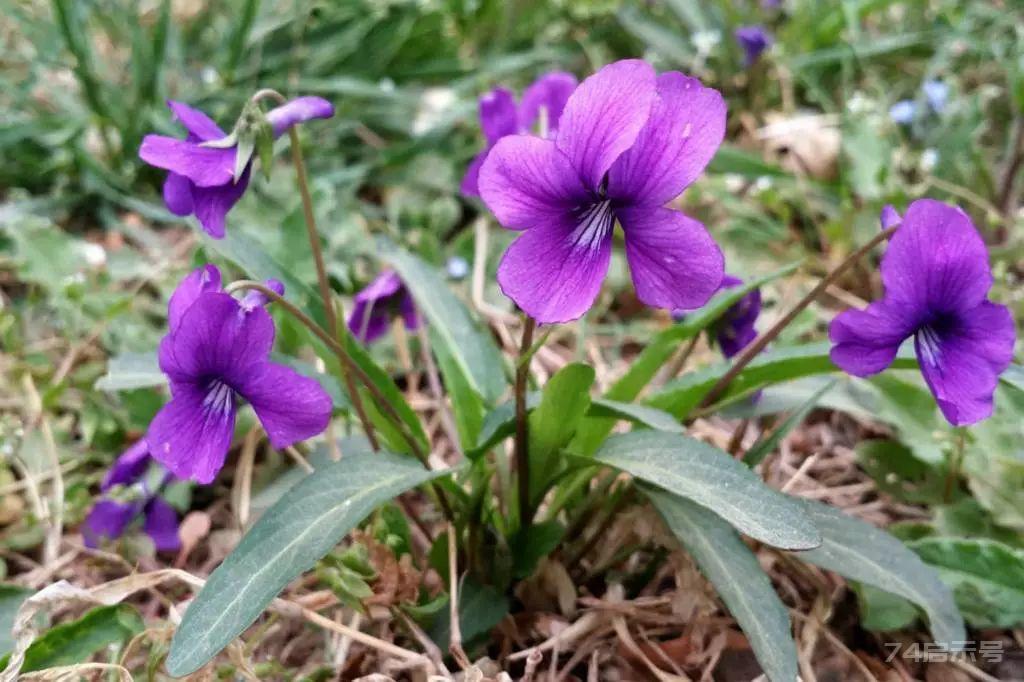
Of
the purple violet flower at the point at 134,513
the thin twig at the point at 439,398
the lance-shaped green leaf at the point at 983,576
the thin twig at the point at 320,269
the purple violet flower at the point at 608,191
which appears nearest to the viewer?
the purple violet flower at the point at 608,191

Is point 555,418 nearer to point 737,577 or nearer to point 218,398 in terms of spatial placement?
point 737,577

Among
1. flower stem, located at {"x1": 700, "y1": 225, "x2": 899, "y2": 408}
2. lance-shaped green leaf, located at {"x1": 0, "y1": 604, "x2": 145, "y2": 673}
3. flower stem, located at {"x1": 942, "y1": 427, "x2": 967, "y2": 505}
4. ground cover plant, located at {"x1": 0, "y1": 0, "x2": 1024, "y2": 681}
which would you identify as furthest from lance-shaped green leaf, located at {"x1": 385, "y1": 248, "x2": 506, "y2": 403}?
flower stem, located at {"x1": 942, "y1": 427, "x2": 967, "y2": 505}

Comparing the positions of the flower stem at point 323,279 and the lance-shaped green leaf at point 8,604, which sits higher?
the flower stem at point 323,279

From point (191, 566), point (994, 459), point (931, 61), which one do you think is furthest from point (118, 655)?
point (931, 61)

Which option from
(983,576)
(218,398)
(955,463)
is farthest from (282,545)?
(955,463)

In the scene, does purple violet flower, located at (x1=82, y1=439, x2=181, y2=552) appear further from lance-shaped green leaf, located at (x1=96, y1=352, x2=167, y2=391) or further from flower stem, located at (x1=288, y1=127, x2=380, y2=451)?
flower stem, located at (x1=288, y1=127, x2=380, y2=451)

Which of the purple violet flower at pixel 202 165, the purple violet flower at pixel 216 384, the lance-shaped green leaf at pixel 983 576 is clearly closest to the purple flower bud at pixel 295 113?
the purple violet flower at pixel 202 165

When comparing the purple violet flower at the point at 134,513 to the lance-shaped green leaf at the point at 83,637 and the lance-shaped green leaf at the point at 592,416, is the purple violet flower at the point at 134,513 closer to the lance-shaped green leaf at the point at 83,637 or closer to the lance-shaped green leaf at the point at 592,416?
the lance-shaped green leaf at the point at 83,637
